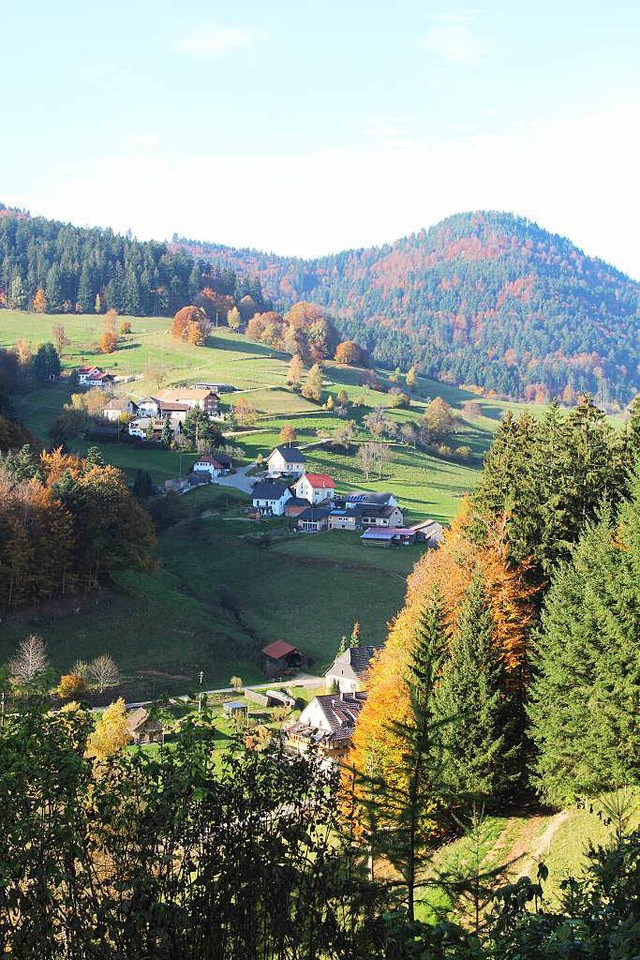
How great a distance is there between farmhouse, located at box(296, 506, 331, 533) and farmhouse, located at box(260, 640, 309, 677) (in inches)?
960

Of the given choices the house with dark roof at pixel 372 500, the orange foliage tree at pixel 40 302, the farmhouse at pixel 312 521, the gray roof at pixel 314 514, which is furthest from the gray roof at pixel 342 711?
the orange foliage tree at pixel 40 302

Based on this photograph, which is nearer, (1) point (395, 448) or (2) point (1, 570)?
(2) point (1, 570)

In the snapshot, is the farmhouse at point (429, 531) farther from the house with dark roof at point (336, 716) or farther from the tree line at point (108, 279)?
the tree line at point (108, 279)

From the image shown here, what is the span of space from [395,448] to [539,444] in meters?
67.6

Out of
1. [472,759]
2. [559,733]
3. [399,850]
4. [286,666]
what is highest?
[399,850]

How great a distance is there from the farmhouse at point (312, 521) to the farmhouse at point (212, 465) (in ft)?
42.6

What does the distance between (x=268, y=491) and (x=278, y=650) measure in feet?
96.5

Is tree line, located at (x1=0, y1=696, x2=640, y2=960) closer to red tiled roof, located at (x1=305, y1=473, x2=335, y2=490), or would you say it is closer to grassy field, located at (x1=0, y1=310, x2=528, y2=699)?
grassy field, located at (x1=0, y1=310, x2=528, y2=699)

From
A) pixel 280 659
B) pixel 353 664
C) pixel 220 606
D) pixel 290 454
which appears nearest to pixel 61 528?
pixel 220 606

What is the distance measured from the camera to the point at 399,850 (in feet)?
32.1

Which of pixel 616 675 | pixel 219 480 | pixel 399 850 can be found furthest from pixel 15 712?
pixel 219 480

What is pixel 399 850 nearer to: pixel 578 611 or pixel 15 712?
pixel 15 712

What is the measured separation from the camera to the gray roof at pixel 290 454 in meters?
80.1

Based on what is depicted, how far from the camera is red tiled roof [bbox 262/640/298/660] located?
142 ft
